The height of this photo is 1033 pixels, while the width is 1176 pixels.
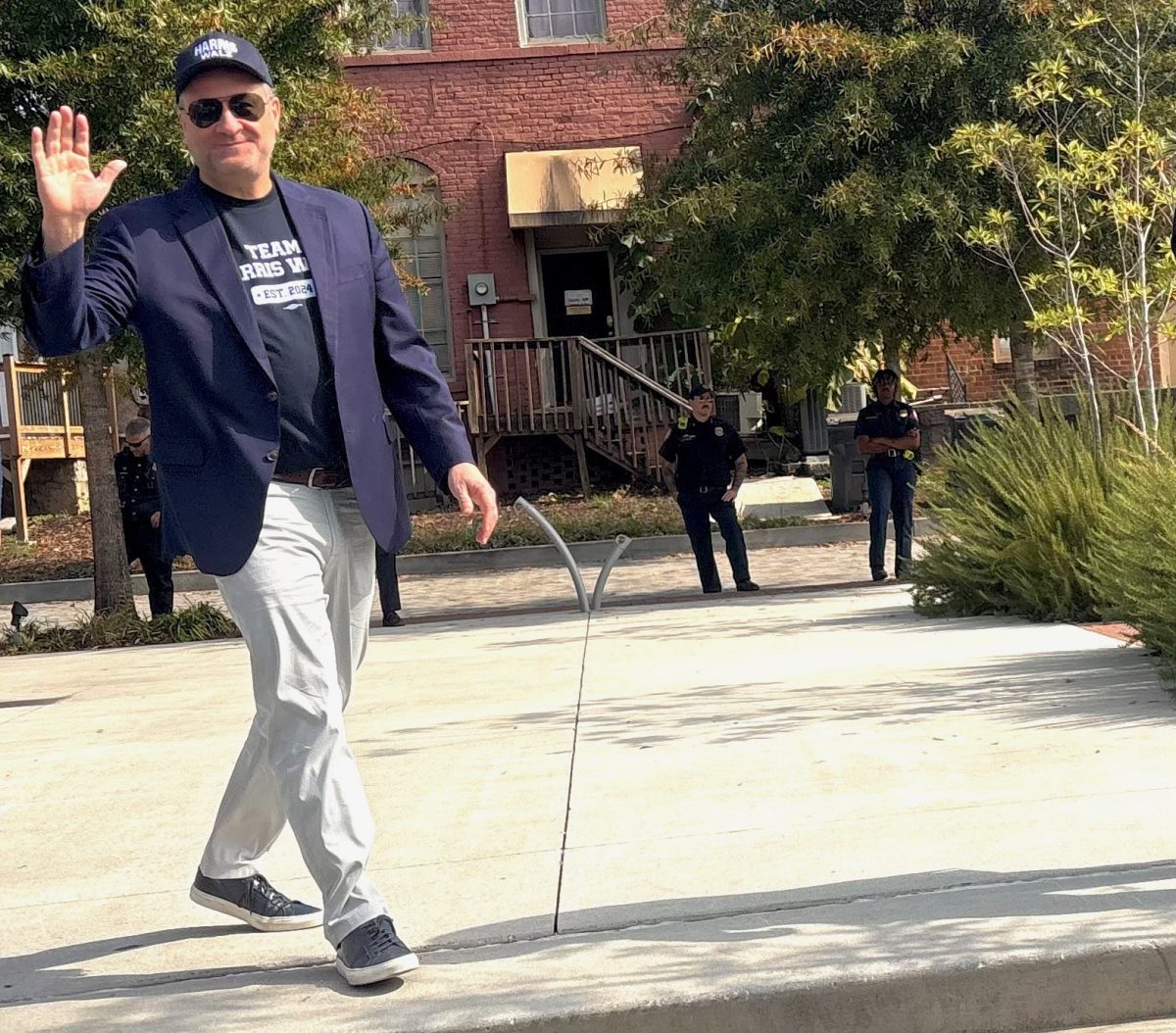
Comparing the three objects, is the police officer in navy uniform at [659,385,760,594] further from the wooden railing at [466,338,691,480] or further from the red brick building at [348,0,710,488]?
the red brick building at [348,0,710,488]

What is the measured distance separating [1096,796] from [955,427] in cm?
1487

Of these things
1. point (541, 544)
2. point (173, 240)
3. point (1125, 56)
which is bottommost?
point (541, 544)

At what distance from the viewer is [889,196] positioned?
14695 mm

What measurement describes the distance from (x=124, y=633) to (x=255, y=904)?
9.49m

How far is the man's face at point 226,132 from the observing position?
4141mm

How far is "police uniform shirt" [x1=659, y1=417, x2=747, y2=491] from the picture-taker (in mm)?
14414

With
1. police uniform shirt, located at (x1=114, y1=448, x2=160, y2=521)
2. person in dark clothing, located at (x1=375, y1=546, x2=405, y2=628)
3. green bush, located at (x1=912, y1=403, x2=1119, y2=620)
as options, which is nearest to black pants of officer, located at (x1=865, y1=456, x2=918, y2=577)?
green bush, located at (x1=912, y1=403, x2=1119, y2=620)

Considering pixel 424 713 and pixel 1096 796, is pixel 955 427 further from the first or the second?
pixel 1096 796

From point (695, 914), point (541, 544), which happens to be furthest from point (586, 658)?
point (541, 544)

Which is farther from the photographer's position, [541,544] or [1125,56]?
[541,544]

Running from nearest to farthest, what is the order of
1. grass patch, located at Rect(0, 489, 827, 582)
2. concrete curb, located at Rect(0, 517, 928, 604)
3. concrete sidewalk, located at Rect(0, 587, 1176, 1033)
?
concrete sidewalk, located at Rect(0, 587, 1176, 1033) → concrete curb, located at Rect(0, 517, 928, 604) → grass patch, located at Rect(0, 489, 827, 582)

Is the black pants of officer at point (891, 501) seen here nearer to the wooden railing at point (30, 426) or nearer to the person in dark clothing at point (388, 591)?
the person in dark clothing at point (388, 591)

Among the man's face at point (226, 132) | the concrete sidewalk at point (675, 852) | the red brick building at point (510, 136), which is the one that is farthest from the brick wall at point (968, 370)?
the man's face at point (226, 132)

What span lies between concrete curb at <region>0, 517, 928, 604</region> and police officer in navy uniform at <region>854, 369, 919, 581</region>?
128 inches
